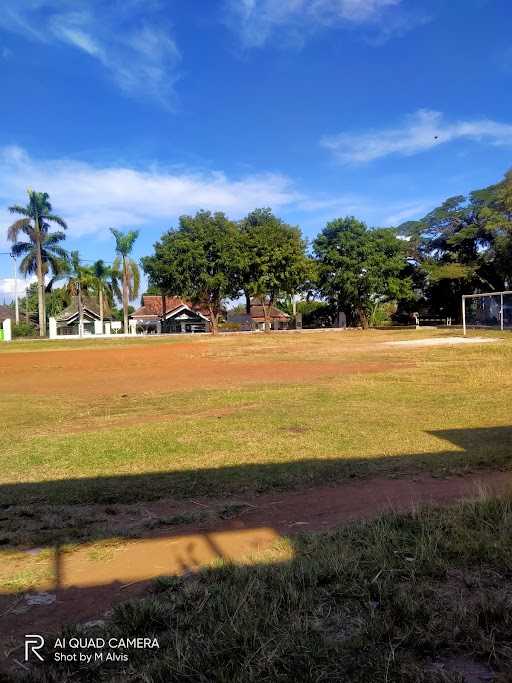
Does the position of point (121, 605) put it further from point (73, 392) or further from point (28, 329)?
point (28, 329)

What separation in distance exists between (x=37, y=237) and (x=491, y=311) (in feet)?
139

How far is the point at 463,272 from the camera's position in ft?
170

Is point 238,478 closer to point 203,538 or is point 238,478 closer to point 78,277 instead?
point 203,538

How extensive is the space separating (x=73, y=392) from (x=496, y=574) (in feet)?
47.5

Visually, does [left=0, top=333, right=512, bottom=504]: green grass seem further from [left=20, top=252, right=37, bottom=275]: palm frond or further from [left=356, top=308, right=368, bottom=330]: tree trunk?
[left=356, top=308, right=368, bottom=330]: tree trunk

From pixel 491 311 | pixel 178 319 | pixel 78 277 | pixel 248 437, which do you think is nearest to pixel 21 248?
pixel 78 277

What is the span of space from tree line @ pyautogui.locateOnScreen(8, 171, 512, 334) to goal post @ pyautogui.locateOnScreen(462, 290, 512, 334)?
25.3ft

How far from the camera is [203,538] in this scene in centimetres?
453

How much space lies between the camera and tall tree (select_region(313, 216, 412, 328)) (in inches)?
2293

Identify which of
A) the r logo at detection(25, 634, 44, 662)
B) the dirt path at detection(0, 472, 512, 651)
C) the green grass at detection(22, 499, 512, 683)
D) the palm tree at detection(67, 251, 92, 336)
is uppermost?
the palm tree at detection(67, 251, 92, 336)

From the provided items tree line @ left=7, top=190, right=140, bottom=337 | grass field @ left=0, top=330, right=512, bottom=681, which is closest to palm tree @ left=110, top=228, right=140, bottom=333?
tree line @ left=7, top=190, right=140, bottom=337

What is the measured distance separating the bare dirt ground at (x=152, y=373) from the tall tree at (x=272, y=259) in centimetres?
2755

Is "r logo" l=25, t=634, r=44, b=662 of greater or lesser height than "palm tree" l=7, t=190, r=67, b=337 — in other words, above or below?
below

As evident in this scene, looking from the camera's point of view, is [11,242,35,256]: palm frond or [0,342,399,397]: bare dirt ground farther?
[11,242,35,256]: palm frond
